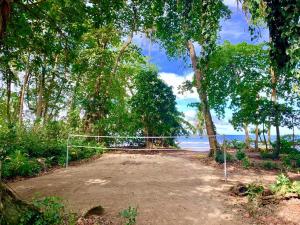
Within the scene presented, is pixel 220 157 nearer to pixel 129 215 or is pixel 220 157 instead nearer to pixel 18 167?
pixel 18 167

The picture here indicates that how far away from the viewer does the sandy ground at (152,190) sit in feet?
25.8

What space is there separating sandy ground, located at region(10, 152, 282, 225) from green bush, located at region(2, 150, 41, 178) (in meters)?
1.00

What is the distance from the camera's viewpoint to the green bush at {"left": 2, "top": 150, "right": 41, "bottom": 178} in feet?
39.1

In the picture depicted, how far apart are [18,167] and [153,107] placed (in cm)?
1145

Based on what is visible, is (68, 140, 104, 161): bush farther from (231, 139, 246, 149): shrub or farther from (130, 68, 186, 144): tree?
(231, 139, 246, 149): shrub

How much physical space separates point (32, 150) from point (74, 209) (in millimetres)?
8160

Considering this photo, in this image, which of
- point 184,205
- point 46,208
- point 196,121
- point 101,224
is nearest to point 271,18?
point 184,205

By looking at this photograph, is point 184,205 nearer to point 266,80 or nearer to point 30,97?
point 266,80

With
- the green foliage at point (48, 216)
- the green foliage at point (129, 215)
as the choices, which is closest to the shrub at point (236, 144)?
the green foliage at point (129, 215)

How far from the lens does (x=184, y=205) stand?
8500 millimetres

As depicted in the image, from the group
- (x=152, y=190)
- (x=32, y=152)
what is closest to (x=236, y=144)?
(x=32, y=152)

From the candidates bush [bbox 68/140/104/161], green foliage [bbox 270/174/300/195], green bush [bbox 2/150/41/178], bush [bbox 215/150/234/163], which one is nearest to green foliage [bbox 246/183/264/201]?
green foliage [bbox 270/174/300/195]

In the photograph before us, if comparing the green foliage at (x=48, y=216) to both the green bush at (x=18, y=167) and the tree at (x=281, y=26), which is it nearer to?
the green bush at (x=18, y=167)

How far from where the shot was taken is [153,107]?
22125mm
